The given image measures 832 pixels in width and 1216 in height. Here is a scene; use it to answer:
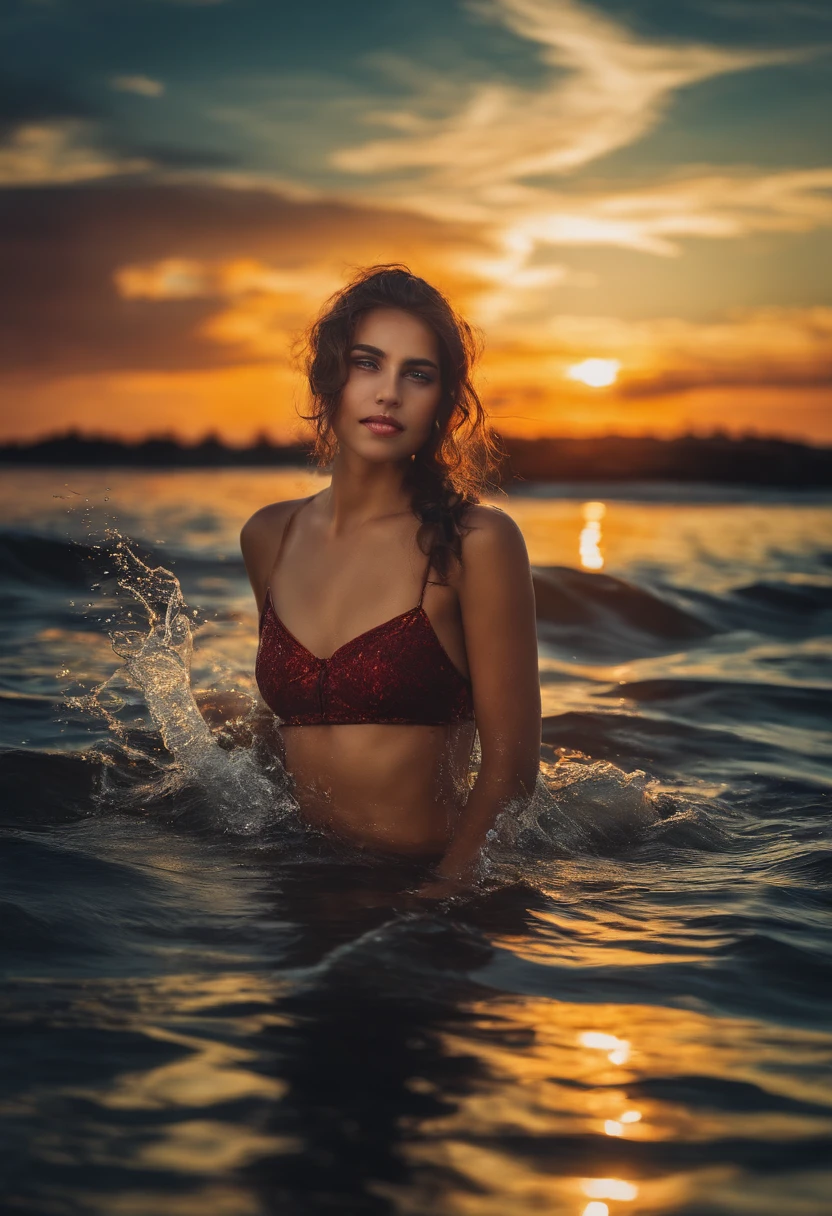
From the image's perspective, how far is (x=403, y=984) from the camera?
309cm

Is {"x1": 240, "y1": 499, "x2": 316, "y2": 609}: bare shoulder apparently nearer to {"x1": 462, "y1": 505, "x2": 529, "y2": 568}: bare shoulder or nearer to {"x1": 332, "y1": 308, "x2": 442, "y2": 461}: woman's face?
{"x1": 332, "y1": 308, "x2": 442, "y2": 461}: woman's face

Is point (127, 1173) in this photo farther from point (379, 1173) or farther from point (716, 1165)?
point (716, 1165)

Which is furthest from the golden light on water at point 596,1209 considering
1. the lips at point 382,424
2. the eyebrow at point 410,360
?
the eyebrow at point 410,360

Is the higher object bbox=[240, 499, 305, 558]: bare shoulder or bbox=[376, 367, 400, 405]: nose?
bbox=[376, 367, 400, 405]: nose

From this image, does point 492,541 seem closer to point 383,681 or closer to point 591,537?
point 383,681

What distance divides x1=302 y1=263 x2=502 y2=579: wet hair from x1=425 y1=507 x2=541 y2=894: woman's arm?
102 millimetres

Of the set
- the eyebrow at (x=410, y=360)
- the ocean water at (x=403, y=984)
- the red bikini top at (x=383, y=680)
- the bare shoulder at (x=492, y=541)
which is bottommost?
the ocean water at (x=403, y=984)

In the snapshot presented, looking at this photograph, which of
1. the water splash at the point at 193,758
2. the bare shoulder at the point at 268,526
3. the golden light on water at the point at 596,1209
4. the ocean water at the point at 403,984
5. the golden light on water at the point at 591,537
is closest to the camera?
the golden light on water at the point at 596,1209

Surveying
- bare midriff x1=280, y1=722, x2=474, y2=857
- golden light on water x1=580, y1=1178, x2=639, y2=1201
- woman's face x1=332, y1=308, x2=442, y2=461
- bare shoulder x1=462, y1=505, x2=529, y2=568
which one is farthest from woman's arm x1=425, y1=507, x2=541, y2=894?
golden light on water x1=580, y1=1178, x2=639, y2=1201

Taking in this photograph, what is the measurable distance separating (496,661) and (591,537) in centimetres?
1665

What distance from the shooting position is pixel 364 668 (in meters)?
4.03

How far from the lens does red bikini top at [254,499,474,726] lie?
4.01 m

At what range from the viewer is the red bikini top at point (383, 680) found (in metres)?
4.01

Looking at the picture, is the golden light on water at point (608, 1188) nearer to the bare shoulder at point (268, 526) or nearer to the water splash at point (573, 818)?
the water splash at point (573, 818)
